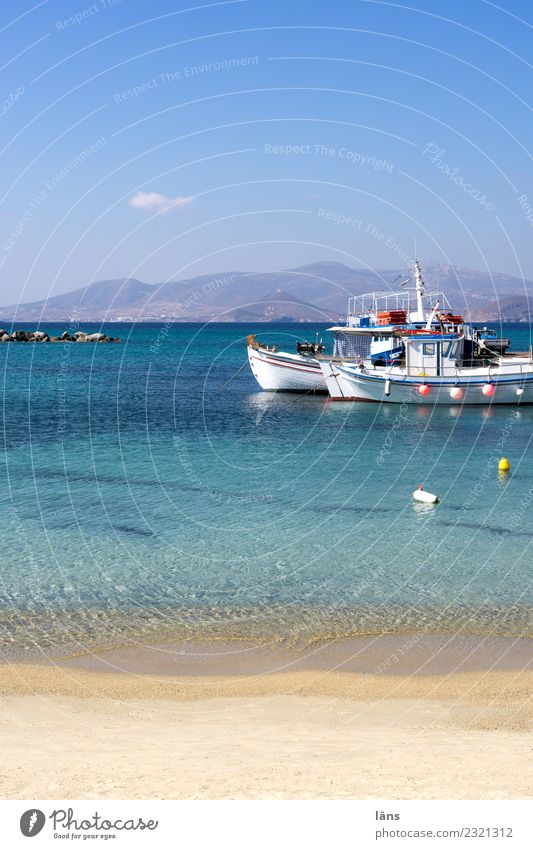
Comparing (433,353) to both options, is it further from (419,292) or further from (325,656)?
(325,656)

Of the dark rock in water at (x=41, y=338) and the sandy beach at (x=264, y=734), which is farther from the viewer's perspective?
the dark rock in water at (x=41, y=338)

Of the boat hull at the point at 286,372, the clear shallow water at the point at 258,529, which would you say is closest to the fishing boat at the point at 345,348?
the boat hull at the point at 286,372

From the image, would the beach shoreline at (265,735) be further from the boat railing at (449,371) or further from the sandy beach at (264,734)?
the boat railing at (449,371)

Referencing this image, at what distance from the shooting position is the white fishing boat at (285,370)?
207 ft

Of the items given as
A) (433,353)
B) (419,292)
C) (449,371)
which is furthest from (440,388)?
(419,292)

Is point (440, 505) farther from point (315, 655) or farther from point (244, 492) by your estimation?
point (315, 655)

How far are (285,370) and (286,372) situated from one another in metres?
0.17

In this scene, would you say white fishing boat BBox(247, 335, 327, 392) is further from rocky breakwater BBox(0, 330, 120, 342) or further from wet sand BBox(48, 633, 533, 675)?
rocky breakwater BBox(0, 330, 120, 342)

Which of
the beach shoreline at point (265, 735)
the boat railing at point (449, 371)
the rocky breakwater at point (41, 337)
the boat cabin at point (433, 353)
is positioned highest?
the rocky breakwater at point (41, 337)

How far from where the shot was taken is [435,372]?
187ft

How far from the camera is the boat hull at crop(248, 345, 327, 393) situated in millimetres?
63125

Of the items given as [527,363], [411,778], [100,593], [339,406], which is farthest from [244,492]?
[527,363]

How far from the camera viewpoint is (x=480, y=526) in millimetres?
24500

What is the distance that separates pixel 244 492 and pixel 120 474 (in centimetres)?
546
